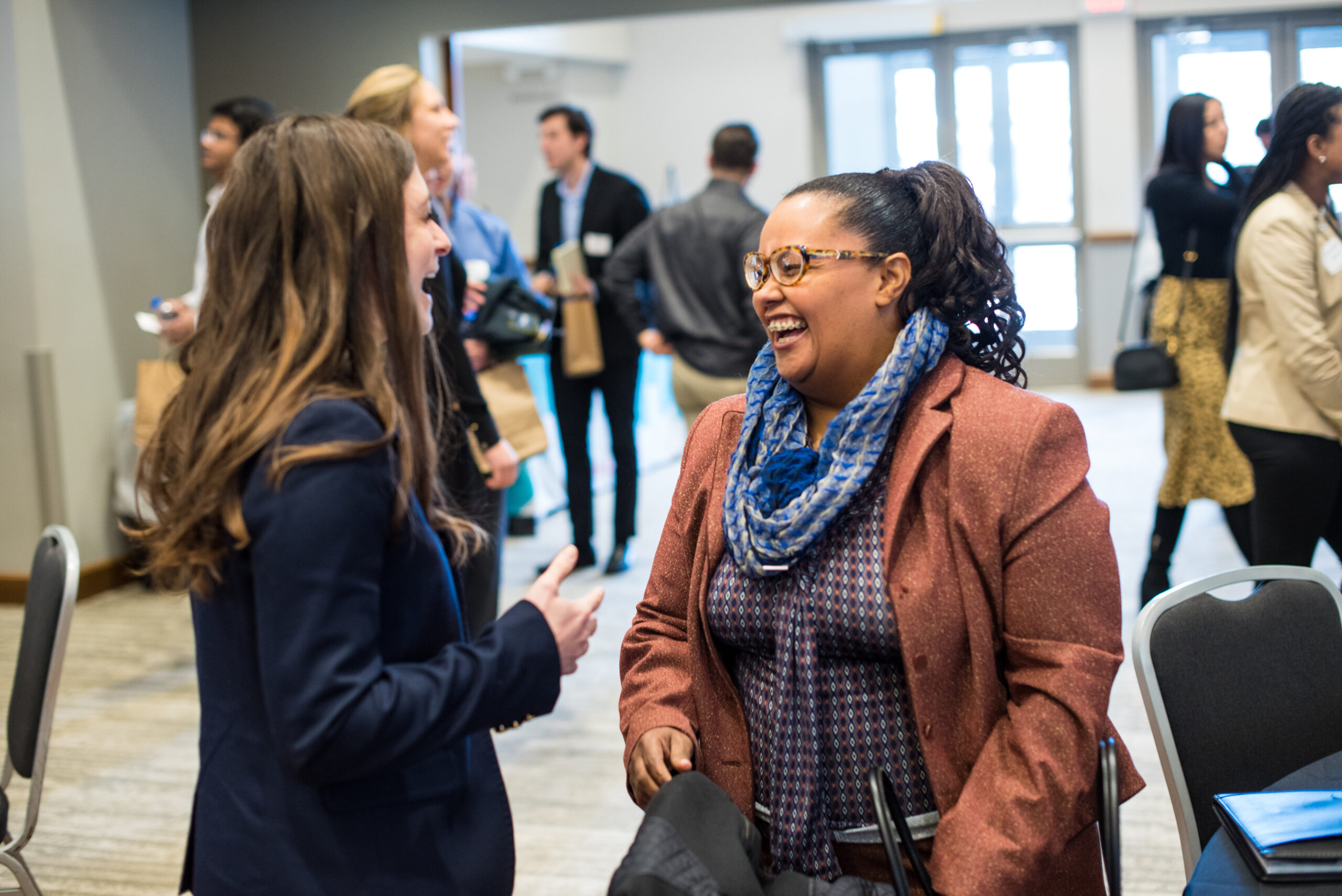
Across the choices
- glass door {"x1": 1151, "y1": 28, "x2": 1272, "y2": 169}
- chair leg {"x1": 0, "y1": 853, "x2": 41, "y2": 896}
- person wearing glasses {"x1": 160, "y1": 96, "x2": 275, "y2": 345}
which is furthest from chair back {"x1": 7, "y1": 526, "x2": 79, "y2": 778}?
glass door {"x1": 1151, "y1": 28, "x2": 1272, "y2": 169}

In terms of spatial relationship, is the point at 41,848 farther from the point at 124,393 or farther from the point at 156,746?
the point at 124,393

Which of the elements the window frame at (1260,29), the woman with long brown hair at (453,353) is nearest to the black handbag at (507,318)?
the woman with long brown hair at (453,353)

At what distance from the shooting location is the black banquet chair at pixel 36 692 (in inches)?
74.6

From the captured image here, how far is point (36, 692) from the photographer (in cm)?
193

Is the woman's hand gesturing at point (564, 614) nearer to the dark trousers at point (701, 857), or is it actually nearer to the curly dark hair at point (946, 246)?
the dark trousers at point (701, 857)

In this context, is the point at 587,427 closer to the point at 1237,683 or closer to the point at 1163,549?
the point at 1163,549

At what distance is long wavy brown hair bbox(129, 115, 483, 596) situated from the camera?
1112mm

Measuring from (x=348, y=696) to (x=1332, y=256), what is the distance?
2.67m

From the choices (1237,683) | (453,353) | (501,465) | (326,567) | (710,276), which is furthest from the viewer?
(710,276)

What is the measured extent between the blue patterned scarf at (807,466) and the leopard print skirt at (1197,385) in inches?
102

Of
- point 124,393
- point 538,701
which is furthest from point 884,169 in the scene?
point 124,393

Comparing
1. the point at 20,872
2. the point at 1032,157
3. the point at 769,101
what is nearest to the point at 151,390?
the point at 20,872

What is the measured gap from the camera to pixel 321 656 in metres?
1.06

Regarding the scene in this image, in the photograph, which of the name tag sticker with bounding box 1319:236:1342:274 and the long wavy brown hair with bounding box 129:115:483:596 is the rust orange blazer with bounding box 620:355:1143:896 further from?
the name tag sticker with bounding box 1319:236:1342:274
